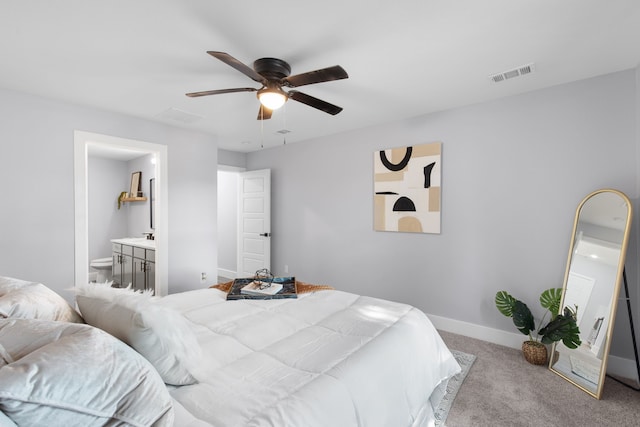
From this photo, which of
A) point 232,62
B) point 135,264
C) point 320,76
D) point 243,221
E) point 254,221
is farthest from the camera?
point 243,221

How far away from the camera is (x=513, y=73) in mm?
2566

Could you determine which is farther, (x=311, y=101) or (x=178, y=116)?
(x=178, y=116)

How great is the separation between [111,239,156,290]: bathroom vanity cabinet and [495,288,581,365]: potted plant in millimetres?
4223

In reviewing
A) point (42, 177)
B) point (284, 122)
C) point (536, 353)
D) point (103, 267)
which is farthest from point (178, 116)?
point (536, 353)

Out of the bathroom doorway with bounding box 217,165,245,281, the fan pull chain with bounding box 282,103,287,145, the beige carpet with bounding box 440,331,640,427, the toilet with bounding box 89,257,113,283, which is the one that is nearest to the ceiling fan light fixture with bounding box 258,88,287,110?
the fan pull chain with bounding box 282,103,287,145

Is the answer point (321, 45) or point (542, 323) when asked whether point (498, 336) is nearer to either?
point (542, 323)

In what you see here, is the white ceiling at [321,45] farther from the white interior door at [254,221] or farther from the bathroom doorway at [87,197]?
the white interior door at [254,221]

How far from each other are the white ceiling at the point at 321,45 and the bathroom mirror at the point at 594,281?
1.21m

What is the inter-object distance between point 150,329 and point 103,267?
211 inches

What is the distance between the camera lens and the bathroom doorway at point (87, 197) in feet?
10.8

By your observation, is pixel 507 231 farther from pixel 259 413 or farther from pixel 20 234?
pixel 20 234

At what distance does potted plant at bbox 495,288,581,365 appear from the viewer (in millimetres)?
2473

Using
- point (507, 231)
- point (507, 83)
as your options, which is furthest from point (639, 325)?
point (507, 83)

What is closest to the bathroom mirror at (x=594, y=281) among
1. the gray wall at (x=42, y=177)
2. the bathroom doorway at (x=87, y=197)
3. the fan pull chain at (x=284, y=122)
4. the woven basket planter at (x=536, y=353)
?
the woven basket planter at (x=536, y=353)
